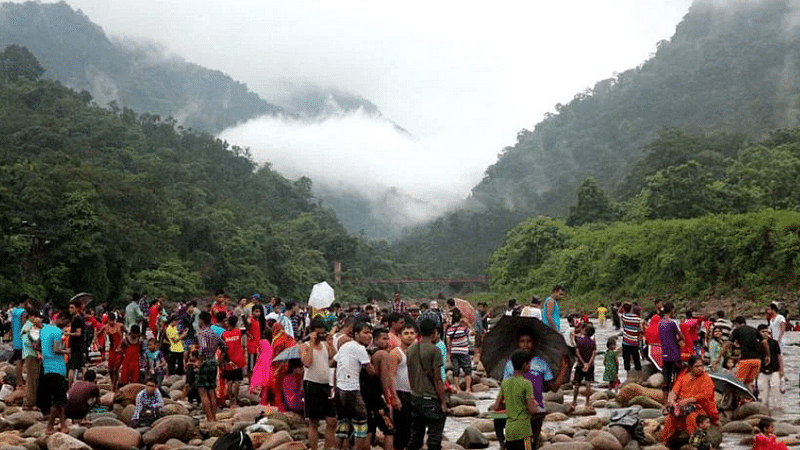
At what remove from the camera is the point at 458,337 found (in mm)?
14359

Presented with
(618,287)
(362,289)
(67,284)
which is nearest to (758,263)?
(618,287)

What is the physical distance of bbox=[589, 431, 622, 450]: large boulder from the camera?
10211mm

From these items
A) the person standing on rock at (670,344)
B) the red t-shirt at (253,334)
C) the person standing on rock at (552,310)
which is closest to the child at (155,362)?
the red t-shirt at (253,334)

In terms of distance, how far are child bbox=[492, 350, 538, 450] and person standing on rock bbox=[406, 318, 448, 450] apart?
0.91m

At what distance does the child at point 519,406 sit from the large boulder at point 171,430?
4980 mm

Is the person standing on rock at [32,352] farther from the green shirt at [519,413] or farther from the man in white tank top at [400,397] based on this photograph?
the green shirt at [519,413]

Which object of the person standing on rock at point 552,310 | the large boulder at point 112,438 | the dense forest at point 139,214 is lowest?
the large boulder at point 112,438

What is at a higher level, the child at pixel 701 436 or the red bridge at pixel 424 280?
the red bridge at pixel 424 280

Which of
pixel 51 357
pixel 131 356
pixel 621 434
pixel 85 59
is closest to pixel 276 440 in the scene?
pixel 51 357

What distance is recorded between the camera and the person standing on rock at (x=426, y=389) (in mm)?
8922

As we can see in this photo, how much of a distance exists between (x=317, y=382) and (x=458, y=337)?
15.9 feet

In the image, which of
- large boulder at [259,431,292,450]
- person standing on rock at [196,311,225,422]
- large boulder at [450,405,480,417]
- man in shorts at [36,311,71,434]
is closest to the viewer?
large boulder at [259,431,292,450]

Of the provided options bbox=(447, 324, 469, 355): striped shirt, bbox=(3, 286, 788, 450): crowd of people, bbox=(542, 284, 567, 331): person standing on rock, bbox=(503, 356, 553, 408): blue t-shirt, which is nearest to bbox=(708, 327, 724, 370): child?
bbox=(3, 286, 788, 450): crowd of people

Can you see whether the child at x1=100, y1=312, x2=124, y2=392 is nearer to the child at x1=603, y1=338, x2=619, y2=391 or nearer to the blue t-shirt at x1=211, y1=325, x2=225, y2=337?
the blue t-shirt at x1=211, y1=325, x2=225, y2=337
